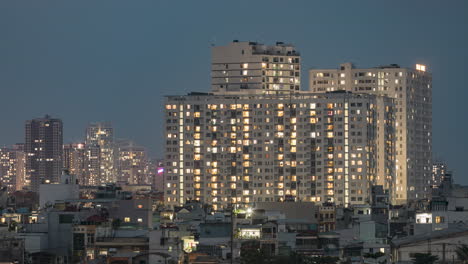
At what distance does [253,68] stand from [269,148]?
17731 millimetres

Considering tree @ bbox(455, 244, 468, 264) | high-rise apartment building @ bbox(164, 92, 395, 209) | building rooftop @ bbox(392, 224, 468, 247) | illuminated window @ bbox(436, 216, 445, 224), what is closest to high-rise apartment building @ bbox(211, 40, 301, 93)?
high-rise apartment building @ bbox(164, 92, 395, 209)

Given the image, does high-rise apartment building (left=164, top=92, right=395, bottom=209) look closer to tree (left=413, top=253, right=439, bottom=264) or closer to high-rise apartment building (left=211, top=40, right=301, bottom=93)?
high-rise apartment building (left=211, top=40, right=301, bottom=93)

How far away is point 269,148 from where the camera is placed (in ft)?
558

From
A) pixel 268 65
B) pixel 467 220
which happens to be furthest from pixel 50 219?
pixel 268 65

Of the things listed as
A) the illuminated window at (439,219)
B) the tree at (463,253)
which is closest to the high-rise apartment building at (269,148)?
the illuminated window at (439,219)

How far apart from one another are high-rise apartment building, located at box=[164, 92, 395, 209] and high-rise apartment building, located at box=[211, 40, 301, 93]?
420 inches

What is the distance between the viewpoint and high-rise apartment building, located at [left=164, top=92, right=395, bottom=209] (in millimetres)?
167875

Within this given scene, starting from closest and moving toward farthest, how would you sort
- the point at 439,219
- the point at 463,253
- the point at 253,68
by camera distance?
the point at 463,253 < the point at 439,219 < the point at 253,68

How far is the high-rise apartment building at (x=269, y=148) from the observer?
551 feet

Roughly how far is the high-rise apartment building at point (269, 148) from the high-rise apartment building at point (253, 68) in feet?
35.0

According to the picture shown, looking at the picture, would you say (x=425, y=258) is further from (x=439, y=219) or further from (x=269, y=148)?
(x=269, y=148)

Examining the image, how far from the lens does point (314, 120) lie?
169 meters

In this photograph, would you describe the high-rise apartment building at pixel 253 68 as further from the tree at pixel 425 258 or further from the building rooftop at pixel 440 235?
the tree at pixel 425 258

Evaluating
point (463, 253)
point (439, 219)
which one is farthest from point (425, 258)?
point (439, 219)
